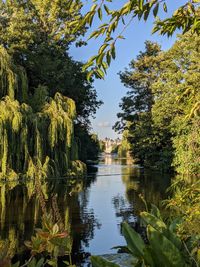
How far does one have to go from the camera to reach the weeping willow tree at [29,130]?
54.0ft

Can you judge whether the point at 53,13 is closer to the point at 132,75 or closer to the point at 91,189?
the point at 132,75

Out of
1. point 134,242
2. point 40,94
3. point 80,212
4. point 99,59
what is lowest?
point 80,212

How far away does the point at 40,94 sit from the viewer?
1953 centimetres

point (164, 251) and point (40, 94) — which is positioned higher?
point (40, 94)

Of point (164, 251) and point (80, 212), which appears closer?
point (164, 251)

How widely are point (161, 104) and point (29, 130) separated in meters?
10.6

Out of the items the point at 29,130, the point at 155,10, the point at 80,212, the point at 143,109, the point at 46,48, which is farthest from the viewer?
the point at 143,109

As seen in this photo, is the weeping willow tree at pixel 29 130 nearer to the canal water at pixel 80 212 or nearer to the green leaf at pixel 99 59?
the canal water at pixel 80 212

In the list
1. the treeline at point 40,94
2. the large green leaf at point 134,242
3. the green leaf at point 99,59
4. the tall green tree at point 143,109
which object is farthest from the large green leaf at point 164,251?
the tall green tree at point 143,109

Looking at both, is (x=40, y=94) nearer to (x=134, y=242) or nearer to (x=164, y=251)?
(x=134, y=242)

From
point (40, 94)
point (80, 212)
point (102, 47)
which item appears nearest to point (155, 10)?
point (102, 47)

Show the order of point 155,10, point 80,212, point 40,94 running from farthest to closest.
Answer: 1. point 40,94
2. point 80,212
3. point 155,10

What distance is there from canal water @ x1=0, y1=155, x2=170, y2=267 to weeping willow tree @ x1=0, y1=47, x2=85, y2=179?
0.94 m

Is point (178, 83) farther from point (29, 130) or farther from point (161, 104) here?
point (29, 130)
